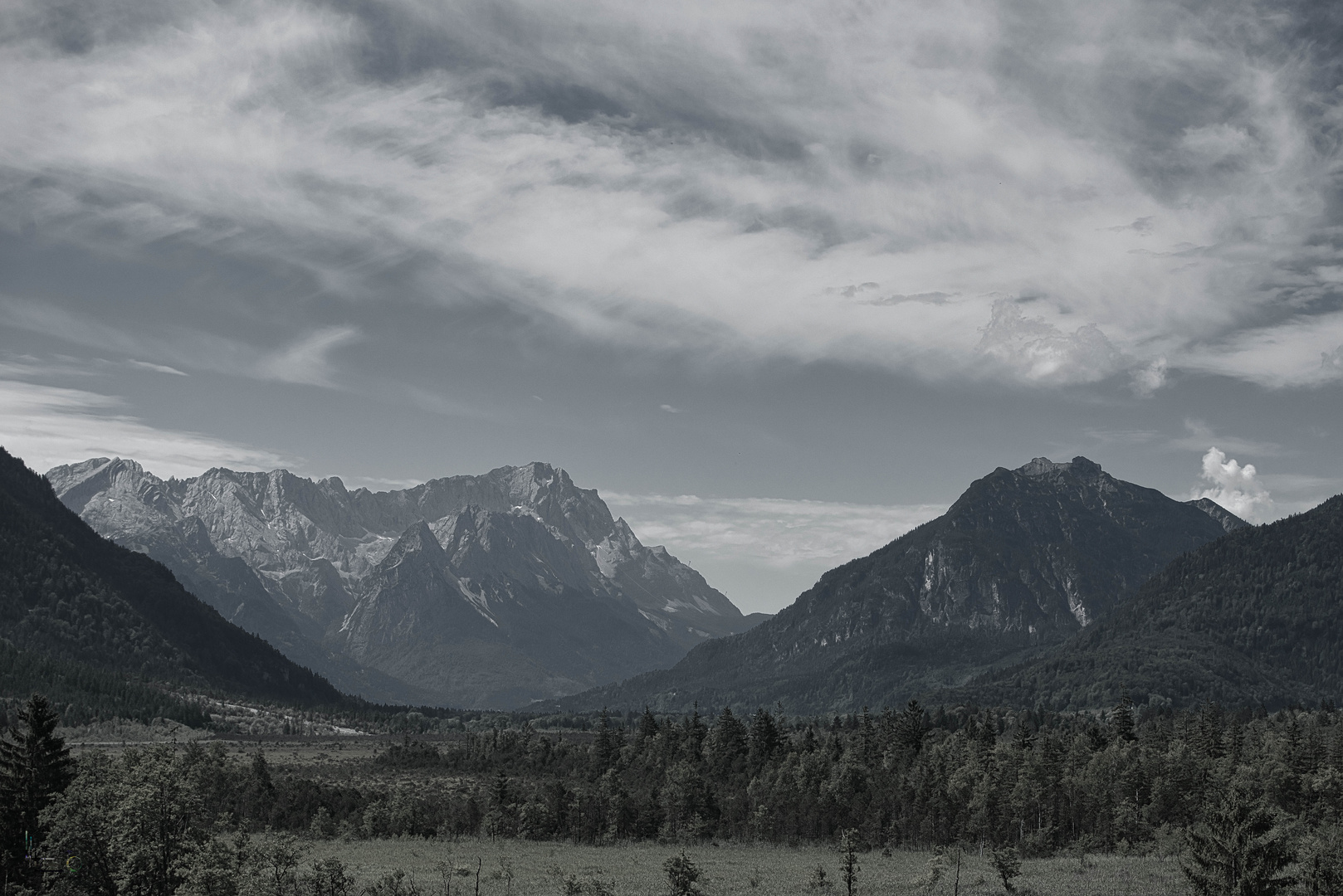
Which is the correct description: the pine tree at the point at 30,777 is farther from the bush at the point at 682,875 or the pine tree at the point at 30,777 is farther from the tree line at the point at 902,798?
the bush at the point at 682,875

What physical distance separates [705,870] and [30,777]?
65.4 meters

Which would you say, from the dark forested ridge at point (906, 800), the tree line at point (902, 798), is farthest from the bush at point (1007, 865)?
the dark forested ridge at point (906, 800)

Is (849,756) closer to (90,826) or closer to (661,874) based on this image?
(661,874)

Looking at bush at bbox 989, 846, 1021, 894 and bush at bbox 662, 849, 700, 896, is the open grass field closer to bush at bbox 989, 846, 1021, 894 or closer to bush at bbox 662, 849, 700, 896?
bush at bbox 989, 846, 1021, 894

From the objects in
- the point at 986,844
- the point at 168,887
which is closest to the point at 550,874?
the point at 168,887

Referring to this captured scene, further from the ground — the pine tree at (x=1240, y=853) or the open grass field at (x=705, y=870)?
the pine tree at (x=1240, y=853)

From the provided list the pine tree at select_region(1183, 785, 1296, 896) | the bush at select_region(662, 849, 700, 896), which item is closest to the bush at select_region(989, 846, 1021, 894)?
the pine tree at select_region(1183, 785, 1296, 896)

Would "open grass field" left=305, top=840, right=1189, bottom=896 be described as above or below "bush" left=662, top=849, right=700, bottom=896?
below

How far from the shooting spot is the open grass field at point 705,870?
91438mm

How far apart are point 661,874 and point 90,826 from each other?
193 feet

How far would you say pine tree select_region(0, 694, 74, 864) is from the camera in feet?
253

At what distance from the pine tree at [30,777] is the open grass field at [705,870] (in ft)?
69.2

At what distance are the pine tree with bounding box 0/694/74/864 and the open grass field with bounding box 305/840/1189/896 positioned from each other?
69.2 ft

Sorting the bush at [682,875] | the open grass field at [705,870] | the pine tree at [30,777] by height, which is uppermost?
the pine tree at [30,777]
